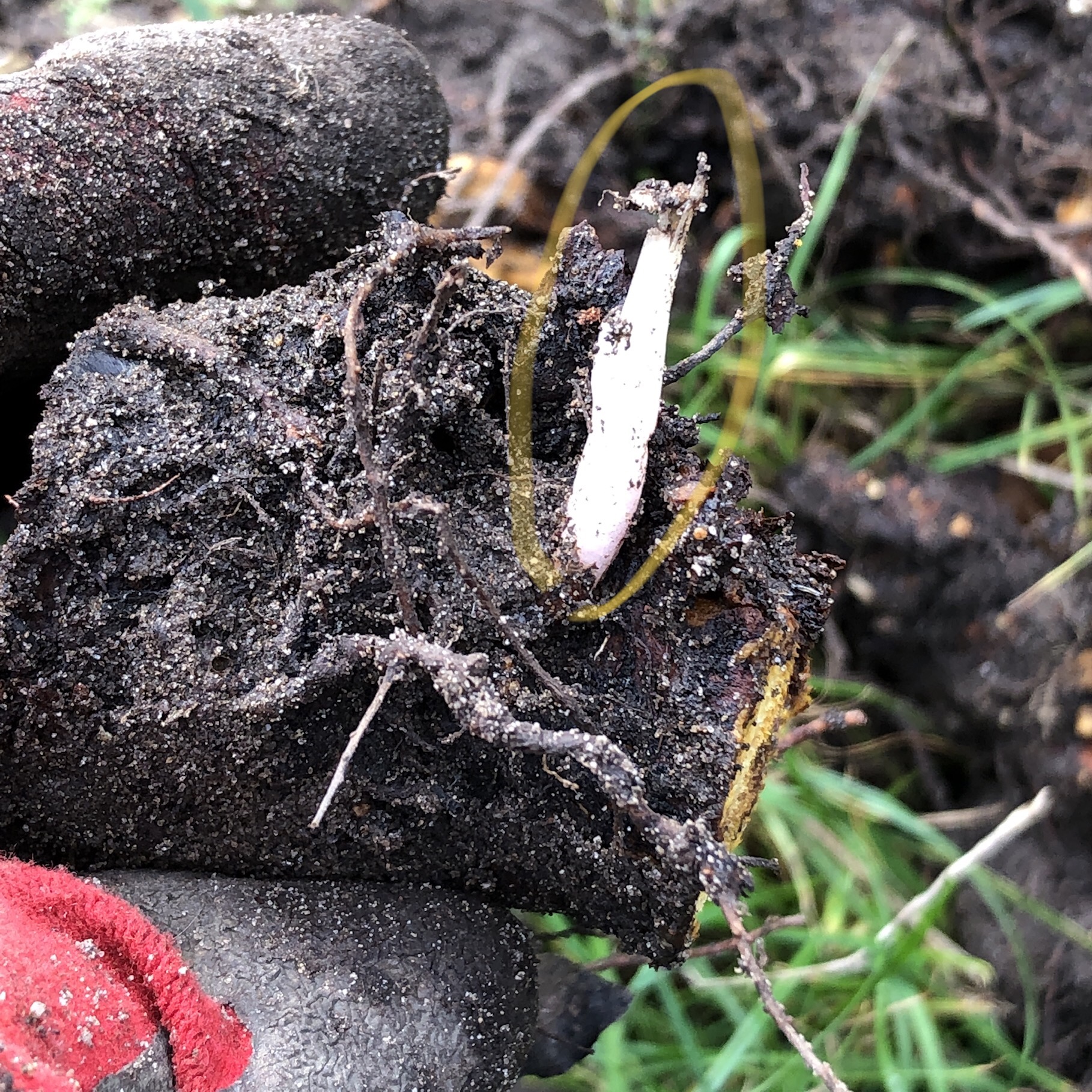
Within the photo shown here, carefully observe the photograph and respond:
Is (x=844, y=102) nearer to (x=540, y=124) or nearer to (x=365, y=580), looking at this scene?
(x=540, y=124)

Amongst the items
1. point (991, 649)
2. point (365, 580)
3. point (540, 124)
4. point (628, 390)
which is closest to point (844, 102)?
point (540, 124)

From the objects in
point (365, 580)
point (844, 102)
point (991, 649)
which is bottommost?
point (991, 649)

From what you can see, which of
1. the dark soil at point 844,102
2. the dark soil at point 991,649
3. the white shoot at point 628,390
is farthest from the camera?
the dark soil at point 844,102

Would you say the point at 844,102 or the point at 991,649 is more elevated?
the point at 844,102

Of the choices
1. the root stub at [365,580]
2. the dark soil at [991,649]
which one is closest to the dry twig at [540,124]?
the dark soil at [991,649]

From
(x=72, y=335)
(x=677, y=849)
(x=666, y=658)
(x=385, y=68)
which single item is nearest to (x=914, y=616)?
(x=666, y=658)

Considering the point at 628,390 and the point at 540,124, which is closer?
the point at 628,390

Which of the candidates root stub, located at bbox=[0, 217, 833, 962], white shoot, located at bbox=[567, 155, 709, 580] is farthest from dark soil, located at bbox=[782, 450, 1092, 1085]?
white shoot, located at bbox=[567, 155, 709, 580]

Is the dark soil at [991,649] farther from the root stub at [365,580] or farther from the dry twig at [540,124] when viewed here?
the root stub at [365,580]
